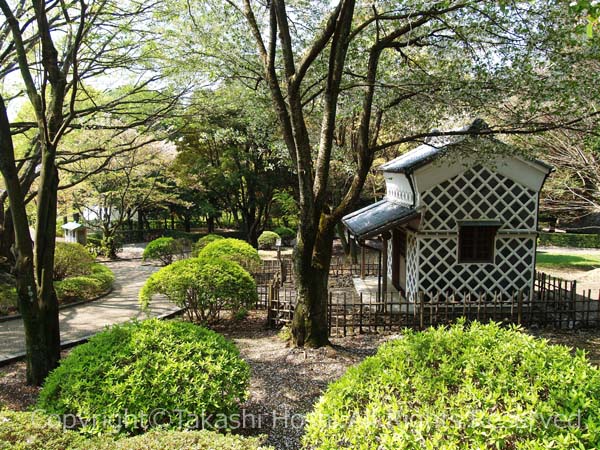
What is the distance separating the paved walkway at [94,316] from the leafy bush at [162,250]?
4.07 metres

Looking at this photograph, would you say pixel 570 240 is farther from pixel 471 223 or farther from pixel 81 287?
pixel 81 287

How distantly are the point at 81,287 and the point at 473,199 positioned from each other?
11.9 m

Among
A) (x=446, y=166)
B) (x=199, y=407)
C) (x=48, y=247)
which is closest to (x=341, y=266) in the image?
(x=446, y=166)

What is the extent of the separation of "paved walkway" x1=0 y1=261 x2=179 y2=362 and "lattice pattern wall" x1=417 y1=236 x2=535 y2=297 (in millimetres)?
7044

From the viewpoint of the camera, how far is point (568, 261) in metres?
24.5

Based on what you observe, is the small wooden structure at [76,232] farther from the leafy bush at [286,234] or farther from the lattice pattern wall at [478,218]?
the lattice pattern wall at [478,218]

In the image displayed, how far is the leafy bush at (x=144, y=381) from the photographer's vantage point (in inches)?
181

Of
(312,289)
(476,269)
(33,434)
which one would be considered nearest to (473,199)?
(476,269)

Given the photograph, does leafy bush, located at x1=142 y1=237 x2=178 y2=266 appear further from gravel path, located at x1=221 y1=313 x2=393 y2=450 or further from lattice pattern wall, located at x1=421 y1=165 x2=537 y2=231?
lattice pattern wall, located at x1=421 y1=165 x2=537 y2=231

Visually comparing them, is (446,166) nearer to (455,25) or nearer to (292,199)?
(455,25)

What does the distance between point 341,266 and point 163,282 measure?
8870mm

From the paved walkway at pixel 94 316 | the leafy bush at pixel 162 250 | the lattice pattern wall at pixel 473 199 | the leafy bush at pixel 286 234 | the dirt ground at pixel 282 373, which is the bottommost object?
the dirt ground at pixel 282 373

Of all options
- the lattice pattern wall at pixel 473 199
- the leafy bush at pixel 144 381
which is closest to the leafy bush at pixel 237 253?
the lattice pattern wall at pixel 473 199

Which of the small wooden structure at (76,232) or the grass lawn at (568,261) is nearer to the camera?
the grass lawn at (568,261)
